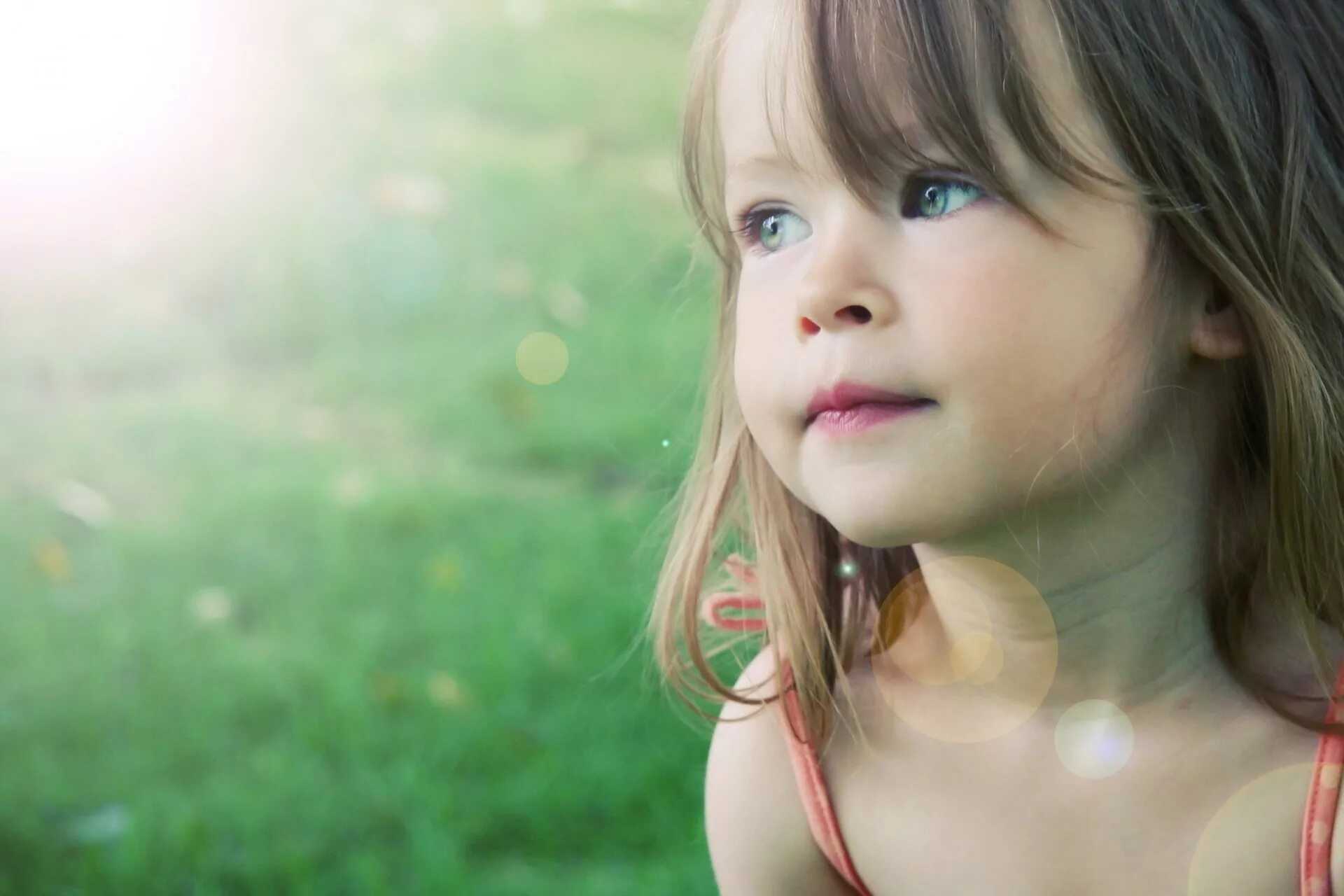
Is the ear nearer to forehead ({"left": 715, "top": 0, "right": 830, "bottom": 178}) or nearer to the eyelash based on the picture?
the eyelash

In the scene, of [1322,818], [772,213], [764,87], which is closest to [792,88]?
[764,87]

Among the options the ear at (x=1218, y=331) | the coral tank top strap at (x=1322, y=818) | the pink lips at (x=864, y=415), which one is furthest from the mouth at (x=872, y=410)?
the coral tank top strap at (x=1322, y=818)

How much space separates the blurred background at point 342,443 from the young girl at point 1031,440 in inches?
24.0

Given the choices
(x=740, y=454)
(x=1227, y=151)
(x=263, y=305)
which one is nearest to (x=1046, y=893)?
(x=740, y=454)

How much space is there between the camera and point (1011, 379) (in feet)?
4.38

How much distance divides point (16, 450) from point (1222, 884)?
9.42 feet

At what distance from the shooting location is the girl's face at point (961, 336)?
52.4 inches

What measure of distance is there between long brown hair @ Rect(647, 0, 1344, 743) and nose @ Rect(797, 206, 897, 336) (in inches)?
1.0

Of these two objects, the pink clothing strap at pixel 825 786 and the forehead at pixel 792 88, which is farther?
the pink clothing strap at pixel 825 786

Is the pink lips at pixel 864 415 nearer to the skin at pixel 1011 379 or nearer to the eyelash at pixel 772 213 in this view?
the skin at pixel 1011 379

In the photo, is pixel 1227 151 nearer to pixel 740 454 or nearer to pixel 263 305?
pixel 740 454

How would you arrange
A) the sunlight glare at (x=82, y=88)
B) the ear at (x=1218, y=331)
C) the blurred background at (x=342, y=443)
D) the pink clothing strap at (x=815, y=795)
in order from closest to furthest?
1. the ear at (x=1218, y=331)
2. the pink clothing strap at (x=815, y=795)
3. the blurred background at (x=342, y=443)
4. the sunlight glare at (x=82, y=88)

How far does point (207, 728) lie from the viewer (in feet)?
8.75

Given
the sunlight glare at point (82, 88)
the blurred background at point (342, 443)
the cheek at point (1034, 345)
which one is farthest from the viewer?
the sunlight glare at point (82, 88)
